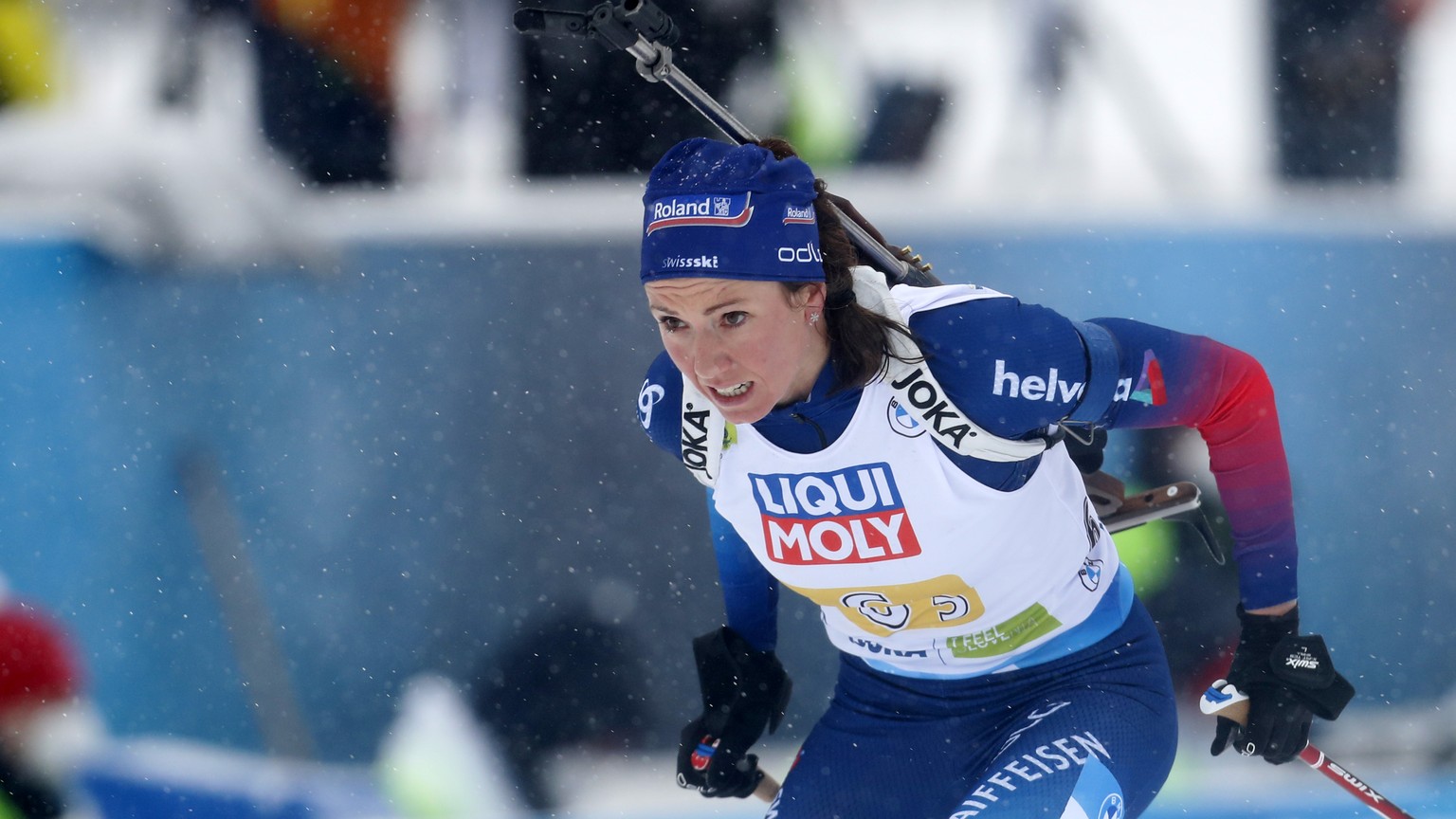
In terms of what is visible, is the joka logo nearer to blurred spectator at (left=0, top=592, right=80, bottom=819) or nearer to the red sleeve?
the red sleeve

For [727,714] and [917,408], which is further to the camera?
[727,714]

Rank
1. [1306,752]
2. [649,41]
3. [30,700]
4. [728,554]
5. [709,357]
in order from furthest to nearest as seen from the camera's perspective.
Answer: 1. [30,700]
2. [728,554]
3. [1306,752]
4. [649,41]
5. [709,357]

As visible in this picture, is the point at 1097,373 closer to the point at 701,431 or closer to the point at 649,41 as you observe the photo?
the point at 701,431

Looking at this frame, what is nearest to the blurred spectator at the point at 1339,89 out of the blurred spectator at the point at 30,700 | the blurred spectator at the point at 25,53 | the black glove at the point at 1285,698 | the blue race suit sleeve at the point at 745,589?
the black glove at the point at 1285,698

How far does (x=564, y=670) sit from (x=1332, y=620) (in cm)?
256

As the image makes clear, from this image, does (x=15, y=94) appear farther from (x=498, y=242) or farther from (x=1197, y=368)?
(x=1197, y=368)

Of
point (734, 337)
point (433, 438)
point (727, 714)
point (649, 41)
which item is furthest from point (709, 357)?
point (433, 438)

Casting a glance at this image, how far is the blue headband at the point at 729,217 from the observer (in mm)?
1918

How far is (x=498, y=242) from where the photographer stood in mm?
4582

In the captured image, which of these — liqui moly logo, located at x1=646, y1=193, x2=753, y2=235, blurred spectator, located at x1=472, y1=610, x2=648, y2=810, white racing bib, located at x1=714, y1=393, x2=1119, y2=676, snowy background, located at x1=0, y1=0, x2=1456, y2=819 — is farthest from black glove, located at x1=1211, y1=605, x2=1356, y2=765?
blurred spectator, located at x1=472, y1=610, x2=648, y2=810

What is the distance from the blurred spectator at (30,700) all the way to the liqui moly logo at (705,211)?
10.8 feet

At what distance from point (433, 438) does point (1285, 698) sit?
9.96ft

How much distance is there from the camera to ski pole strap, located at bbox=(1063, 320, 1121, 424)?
2.04 m

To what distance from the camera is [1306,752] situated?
2369mm
